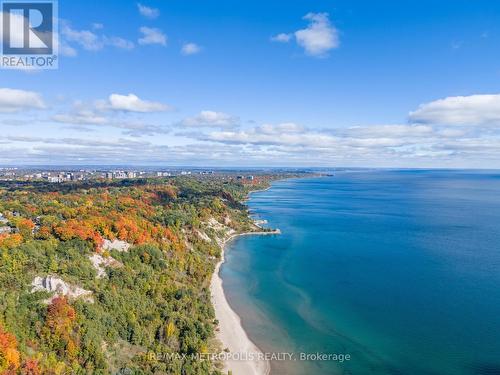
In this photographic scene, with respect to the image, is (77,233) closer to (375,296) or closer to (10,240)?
(10,240)

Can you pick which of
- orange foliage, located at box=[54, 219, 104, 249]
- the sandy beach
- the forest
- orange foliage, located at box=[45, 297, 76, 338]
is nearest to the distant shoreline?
the sandy beach

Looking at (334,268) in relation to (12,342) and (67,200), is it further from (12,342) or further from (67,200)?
(67,200)

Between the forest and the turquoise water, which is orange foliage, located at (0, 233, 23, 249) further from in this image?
the turquoise water

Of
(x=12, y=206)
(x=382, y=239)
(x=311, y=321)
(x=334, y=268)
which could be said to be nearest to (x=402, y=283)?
(x=334, y=268)

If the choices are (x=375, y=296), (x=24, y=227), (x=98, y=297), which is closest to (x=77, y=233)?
(x=24, y=227)

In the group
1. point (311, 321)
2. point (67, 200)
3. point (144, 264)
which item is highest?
point (67, 200)
